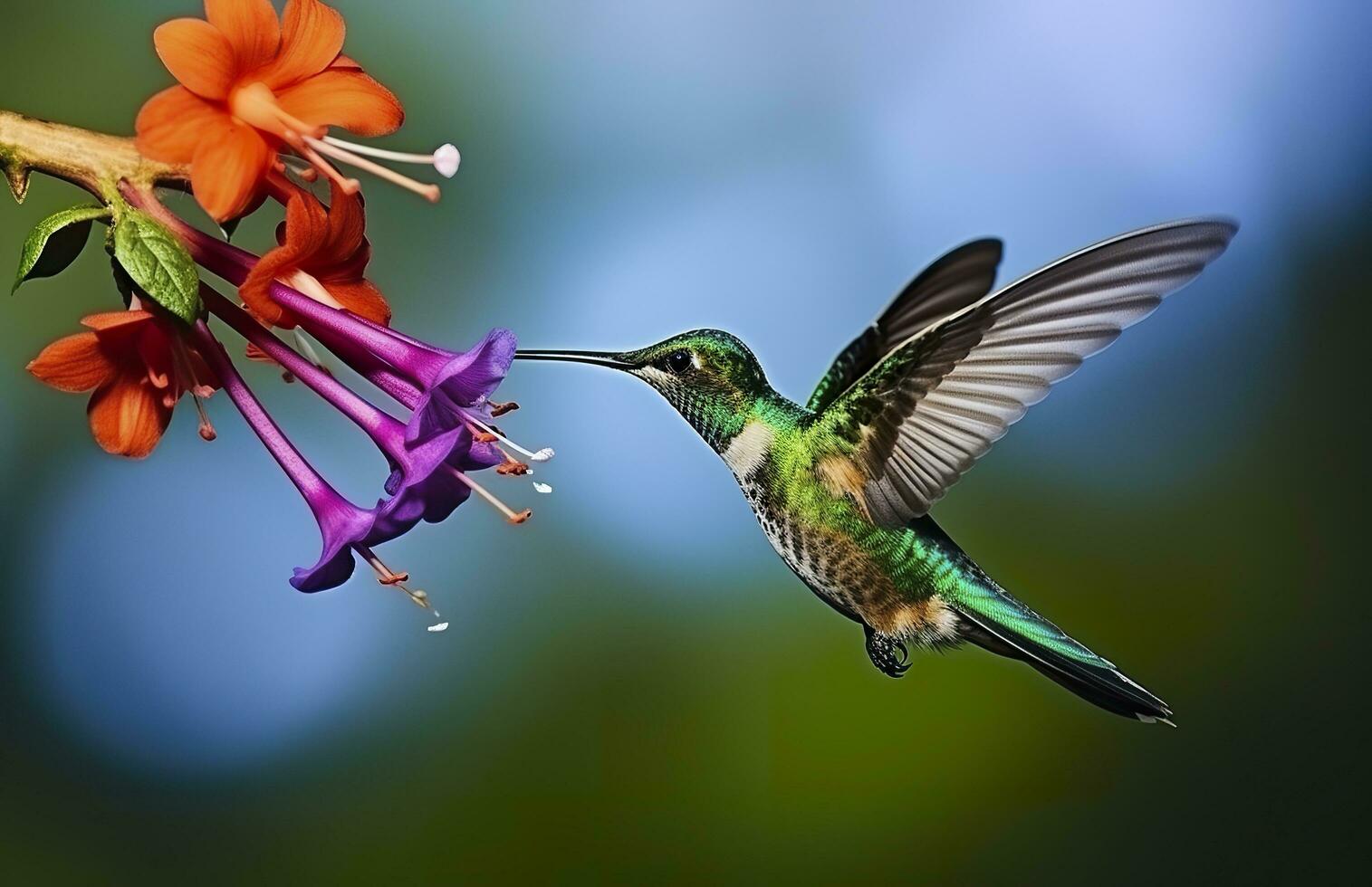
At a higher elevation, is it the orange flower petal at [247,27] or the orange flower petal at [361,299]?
the orange flower petal at [247,27]

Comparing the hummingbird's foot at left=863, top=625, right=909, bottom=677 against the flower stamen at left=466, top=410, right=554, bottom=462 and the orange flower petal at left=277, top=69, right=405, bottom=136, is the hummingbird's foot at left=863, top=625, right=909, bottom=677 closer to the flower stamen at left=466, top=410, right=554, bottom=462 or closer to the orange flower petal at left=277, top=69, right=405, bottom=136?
the flower stamen at left=466, top=410, right=554, bottom=462

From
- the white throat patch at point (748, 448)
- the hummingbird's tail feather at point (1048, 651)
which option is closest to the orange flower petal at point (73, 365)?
the white throat patch at point (748, 448)

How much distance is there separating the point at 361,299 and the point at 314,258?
7 cm

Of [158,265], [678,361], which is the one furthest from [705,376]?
[158,265]

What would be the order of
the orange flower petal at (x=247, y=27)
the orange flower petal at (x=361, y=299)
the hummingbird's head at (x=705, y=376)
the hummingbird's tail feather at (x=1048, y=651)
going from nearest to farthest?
the orange flower petal at (x=247, y=27) < the orange flower petal at (x=361, y=299) < the hummingbird's head at (x=705, y=376) < the hummingbird's tail feather at (x=1048, y=651)

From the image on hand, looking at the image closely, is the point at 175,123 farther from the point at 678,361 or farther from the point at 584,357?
the point at 678,361

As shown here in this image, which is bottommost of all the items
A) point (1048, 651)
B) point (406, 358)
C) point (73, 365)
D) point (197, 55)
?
point (1048, 651)

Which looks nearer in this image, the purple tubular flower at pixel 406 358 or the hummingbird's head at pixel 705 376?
the purple tubular flower at pixel 406 358

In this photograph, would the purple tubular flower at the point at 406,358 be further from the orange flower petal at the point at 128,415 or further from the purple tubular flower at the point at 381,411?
the orange flower petal at the point at 128,415

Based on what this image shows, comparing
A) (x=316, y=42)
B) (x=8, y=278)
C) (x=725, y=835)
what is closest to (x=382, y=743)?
(x=725, y=835)

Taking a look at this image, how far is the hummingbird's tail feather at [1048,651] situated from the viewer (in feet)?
4.33

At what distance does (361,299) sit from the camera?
1025mm

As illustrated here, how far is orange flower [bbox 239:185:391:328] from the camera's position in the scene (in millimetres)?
920

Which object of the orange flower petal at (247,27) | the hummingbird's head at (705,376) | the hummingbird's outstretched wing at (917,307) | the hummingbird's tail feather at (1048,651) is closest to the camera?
the orange flower petal at (247,27)
